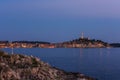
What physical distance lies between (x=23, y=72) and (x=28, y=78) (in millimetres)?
1104

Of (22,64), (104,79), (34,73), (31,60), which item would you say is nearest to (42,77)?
(34,73)

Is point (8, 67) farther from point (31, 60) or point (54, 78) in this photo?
point (31, 60)

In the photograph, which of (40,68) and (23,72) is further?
(40,68)

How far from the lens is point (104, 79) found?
181 ft

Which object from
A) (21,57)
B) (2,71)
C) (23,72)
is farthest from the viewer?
(21,57)

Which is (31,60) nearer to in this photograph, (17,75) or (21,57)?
(21,57)

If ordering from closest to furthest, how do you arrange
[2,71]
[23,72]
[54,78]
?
[2,71] < [23,72] < [54,78]

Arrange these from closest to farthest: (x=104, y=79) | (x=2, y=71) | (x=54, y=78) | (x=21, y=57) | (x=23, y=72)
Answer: (x=2, y=71) < (x=23, y=72) < (x=54, y=78) < (x=21, y=57) < (x=104, y=79)

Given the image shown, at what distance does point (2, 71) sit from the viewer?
110 feet

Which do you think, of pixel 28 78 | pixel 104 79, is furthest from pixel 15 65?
pixel 104 79

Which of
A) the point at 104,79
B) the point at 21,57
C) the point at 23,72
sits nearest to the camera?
the point at 23,72

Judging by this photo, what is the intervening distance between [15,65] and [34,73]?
2.39 metres

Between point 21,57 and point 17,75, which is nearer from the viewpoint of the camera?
point 17,75

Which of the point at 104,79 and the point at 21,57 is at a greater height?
the point at 21,57
